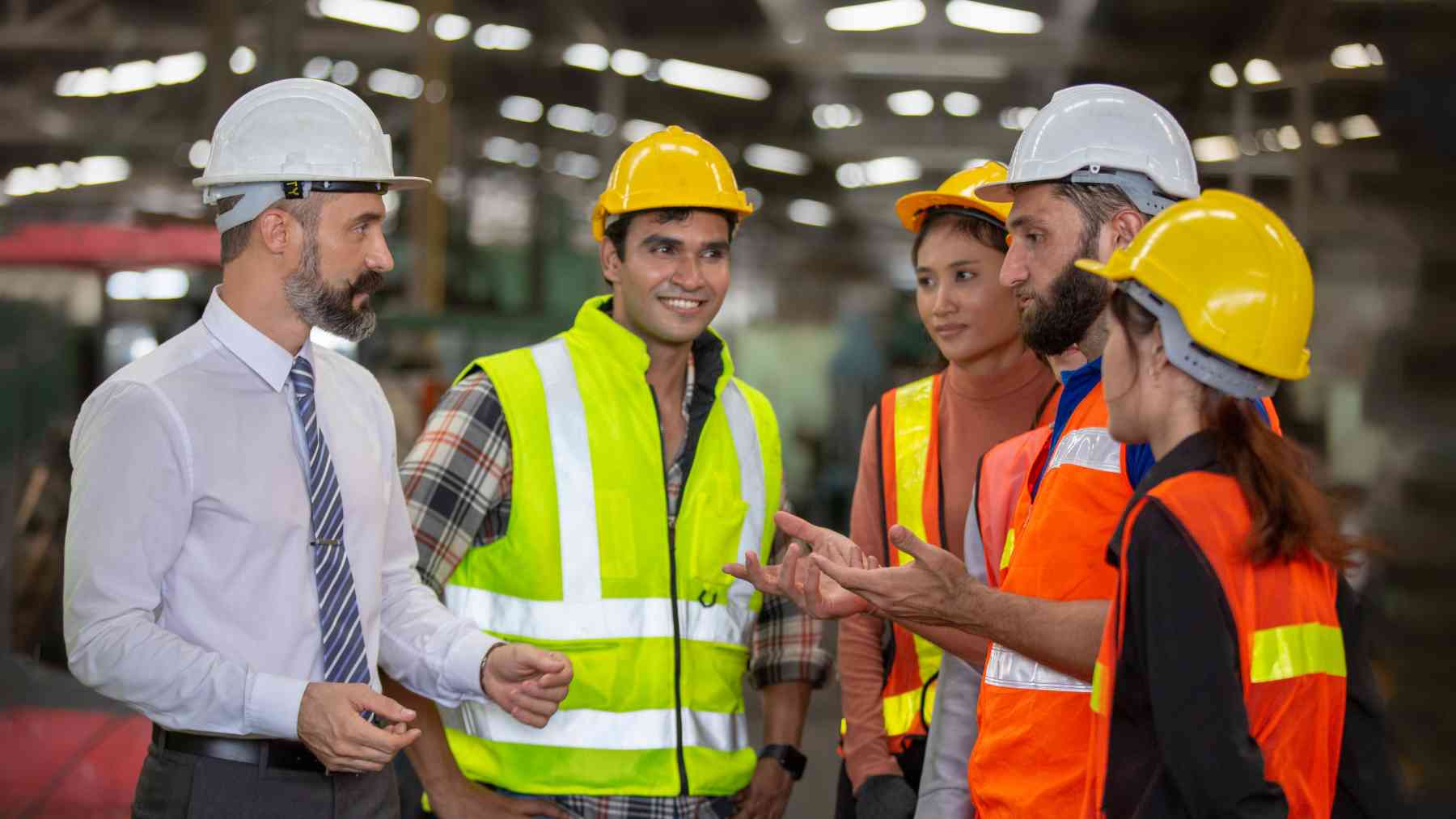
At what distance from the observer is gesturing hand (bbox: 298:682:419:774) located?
195cm

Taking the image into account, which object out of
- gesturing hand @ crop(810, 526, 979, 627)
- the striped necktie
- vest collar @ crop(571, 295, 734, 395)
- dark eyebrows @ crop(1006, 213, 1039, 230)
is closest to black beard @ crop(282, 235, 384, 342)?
the striped necktie

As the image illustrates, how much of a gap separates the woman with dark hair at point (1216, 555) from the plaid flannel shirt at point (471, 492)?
1.09 metres

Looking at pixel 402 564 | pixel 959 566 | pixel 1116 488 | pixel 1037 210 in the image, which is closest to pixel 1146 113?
pixel 1037 210

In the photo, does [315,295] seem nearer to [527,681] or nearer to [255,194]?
[255,194]

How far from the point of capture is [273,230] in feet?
7.26

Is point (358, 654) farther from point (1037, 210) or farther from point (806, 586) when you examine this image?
point (1037, 210)

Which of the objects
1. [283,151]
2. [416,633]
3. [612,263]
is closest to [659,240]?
[612,263]

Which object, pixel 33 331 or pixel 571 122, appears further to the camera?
pixel 571 122

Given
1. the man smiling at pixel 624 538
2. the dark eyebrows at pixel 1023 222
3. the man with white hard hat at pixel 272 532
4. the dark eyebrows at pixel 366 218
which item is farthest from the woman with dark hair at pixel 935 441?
the dark eyebrows at pixel 366 218

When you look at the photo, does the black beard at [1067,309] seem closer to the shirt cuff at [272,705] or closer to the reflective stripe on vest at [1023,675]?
the reflective stripe on vest at [1023,675]

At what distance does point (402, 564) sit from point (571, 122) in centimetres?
848

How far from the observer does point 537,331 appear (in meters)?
8.66

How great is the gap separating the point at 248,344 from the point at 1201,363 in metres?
1.38

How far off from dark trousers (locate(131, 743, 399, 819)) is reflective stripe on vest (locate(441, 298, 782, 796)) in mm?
477
